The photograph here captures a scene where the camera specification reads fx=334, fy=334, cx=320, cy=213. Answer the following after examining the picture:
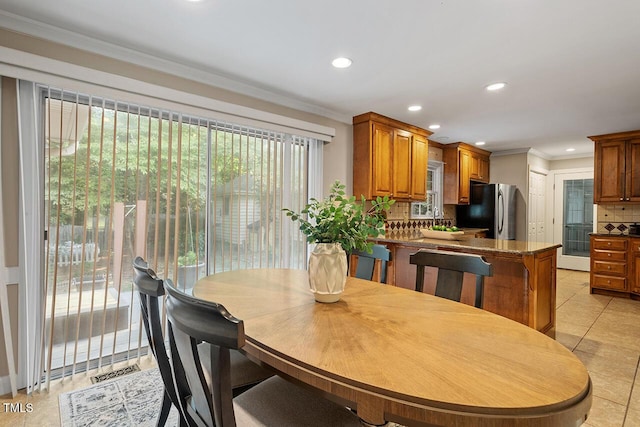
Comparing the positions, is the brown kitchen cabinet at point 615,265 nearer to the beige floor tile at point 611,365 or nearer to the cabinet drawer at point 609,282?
the cabinet drawer at point 609,282

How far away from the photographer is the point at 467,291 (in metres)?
3.27

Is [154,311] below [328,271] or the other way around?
below

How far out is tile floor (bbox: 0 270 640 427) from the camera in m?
1.97

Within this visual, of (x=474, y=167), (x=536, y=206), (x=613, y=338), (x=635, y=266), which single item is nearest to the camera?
(x=613, y=338)

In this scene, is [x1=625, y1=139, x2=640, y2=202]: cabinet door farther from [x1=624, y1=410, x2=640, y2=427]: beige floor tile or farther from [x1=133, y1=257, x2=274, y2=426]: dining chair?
[x1=133, y1=257, x2=274, y2=426]: dining chair

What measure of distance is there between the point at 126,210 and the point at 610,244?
6.13 meters

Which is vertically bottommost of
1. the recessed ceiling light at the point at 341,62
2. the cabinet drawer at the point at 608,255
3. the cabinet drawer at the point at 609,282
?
the cabinet drawer at the point at 609,282

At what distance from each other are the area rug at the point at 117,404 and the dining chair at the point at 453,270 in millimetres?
1701

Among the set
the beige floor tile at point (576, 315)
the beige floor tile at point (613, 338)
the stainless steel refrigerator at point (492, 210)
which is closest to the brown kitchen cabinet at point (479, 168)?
the stainless steel refrigerator at point (492, 210)

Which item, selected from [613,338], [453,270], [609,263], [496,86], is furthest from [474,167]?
[453,270]

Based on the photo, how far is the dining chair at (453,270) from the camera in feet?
5.79

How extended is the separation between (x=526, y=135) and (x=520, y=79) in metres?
2.47

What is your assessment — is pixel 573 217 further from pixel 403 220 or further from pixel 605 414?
pixel 605 414

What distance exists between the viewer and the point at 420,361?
99 centimetres
